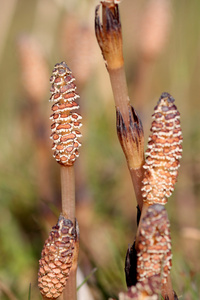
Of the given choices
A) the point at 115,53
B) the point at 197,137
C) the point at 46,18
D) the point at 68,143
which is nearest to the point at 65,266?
the point at 68,143

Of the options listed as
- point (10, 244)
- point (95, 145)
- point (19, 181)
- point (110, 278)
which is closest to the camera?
point (110, 278)

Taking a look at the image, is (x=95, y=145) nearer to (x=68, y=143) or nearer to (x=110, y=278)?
(x=110, y=278)

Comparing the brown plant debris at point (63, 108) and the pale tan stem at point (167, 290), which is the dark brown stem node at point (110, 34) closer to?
the brown plant debris at point (63, 108)

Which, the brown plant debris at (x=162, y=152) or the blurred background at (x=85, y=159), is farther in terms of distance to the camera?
the blurred background at (x=85, y=159)

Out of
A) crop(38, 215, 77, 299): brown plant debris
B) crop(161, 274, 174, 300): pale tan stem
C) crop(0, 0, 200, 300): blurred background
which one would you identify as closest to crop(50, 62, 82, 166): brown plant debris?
crop(38, 215, 77, 299): brown plant debris

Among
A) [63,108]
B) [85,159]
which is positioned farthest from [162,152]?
[85,159]

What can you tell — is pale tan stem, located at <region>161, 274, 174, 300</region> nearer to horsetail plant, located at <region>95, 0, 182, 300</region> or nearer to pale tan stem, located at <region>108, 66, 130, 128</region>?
horsetail plant, located at <region>95, 0, 182, 300</region>

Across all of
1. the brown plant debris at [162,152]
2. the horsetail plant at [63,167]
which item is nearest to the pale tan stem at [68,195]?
the horsetail plant at [63,167]
